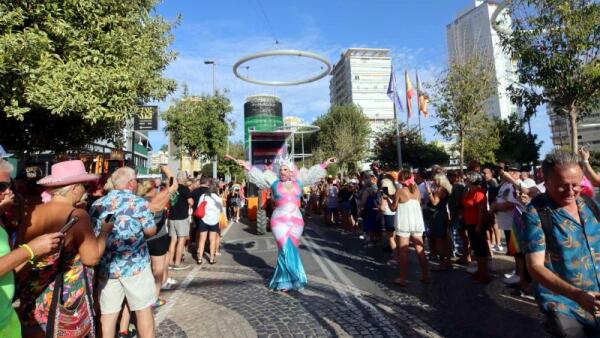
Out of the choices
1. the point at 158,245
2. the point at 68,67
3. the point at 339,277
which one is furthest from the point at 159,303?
the point at 68,67

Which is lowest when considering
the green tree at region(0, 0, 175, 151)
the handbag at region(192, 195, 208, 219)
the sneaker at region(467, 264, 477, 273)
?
the sneaker at region(467, 264, 477, 273)

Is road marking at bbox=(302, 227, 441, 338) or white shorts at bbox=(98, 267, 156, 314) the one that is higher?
white shorts at bbox=(98, 267, 156, 314)

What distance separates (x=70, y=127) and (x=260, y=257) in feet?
18.5

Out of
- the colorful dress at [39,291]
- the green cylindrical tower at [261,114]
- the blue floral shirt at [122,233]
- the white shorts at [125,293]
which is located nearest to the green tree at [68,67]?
the blue floral shirt at [122,233]

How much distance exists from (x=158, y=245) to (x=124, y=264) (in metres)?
2.00

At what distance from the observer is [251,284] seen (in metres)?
6.23

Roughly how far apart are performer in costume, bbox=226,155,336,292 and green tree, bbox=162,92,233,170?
1783 centimetres

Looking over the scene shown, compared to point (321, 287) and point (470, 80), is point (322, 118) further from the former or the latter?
point (321, 287)

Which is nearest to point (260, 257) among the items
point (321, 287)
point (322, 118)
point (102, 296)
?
point (321, 287)

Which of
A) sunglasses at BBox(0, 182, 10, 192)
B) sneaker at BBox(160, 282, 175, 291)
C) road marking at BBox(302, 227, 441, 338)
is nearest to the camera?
sunglasses at BBox(0, 182, 10, 192)

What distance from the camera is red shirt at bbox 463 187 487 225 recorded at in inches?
244

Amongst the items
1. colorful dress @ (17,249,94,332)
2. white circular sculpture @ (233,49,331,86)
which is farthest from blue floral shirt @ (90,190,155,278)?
white circular sculpture @ (233,49,331,86)

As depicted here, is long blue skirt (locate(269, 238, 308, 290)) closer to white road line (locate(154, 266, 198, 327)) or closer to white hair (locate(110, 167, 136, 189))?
white road line (locate(154, 266, 198, 327))

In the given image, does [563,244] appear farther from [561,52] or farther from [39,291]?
[561,52]
